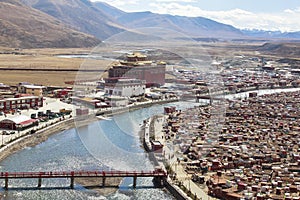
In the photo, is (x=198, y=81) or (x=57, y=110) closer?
(x=57, y=110)

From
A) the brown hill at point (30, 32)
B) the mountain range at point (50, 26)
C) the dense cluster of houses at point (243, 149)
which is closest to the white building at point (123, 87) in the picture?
the dense cluster of houses at point (243, 149)

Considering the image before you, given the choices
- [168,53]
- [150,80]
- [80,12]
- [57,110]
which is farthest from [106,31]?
[57,110]

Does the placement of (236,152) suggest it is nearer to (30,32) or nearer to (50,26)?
(30,32)

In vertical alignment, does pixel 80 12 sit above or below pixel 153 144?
above

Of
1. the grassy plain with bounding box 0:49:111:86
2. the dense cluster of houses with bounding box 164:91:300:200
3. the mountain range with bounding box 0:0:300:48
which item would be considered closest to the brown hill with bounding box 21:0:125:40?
the mountain range with bounding box 0:0:300:48

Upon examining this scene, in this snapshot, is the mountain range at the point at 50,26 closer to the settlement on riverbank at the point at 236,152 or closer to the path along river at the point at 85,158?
the settlement on riverbank at the point at 236,152

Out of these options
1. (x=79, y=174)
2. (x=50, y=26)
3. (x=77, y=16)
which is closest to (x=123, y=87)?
(x=79, y=174)

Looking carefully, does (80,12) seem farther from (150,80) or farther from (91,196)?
(91,196)
